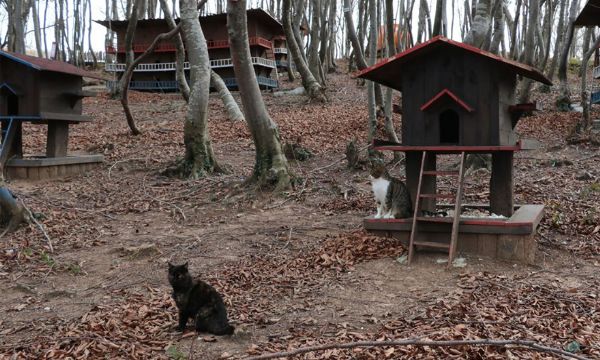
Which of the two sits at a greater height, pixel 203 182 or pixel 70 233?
pixel 203 182

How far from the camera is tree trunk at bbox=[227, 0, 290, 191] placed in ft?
32.5

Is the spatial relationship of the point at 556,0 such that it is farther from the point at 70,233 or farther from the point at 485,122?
the point at 70,233

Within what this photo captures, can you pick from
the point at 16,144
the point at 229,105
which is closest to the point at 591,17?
the point at 229,105

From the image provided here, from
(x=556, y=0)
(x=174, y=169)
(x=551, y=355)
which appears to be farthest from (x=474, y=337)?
(x=556, y=0)

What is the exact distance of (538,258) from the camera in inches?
265

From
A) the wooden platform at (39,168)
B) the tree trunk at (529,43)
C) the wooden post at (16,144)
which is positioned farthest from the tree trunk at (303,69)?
the wooden post at (16,144)

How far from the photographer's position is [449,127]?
24.3 ft

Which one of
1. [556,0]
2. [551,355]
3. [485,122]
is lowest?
[551,355]

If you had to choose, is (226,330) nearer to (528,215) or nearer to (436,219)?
(436,219)

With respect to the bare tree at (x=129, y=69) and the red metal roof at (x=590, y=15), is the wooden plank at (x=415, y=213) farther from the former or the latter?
the red metal roof at (x=590, y=15)

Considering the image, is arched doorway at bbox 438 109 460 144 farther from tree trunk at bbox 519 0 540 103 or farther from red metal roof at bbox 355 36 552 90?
tree trunk at bbox 519 0 540 103

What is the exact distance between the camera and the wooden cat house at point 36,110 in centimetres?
1185

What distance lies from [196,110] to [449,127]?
618 cm

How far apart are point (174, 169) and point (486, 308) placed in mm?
8060
